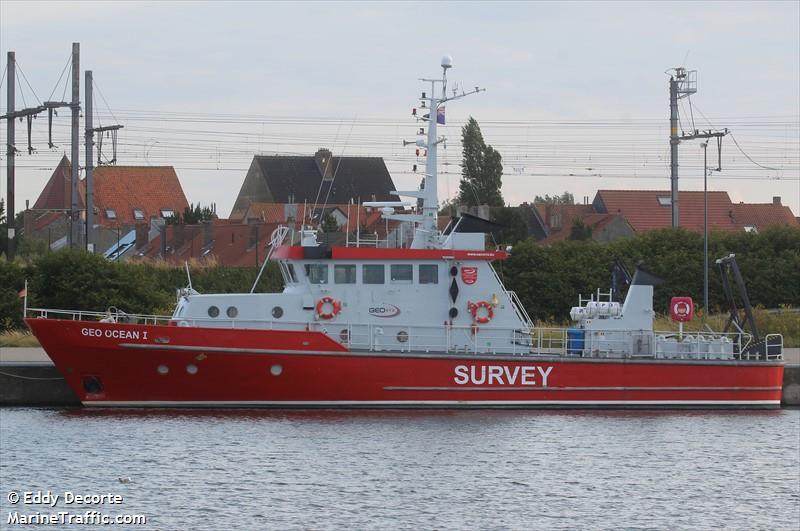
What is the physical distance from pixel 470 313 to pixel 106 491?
1056 centimetres

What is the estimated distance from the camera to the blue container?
30516mm

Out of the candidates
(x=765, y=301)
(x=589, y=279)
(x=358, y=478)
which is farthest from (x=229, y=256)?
(x=358, y=478)

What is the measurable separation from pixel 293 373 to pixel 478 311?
13.8 ft

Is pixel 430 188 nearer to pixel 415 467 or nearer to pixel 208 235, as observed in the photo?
pixel 415 467

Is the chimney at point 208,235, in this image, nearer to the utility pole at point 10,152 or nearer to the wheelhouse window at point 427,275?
the utility pole at point 10,152

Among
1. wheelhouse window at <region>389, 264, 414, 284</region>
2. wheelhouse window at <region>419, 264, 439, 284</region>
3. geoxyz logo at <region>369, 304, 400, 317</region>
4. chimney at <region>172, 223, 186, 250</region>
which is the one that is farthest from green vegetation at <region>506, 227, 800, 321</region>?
chimney at <region>172, 223, 186, 250</region>

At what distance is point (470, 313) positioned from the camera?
98.1 feet

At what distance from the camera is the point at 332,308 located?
96.5ft

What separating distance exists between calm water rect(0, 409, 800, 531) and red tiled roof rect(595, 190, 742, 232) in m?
40.5

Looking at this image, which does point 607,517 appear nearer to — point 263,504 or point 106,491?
point 263,504

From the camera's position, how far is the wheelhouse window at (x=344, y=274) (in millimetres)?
29578

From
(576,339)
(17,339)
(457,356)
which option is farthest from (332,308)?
(17,339)

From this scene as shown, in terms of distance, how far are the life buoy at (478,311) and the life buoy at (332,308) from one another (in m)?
2.82

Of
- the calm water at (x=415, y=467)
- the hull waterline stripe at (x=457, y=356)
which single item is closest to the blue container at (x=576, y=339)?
the hull waterline stripe at (x=457, y=356)
